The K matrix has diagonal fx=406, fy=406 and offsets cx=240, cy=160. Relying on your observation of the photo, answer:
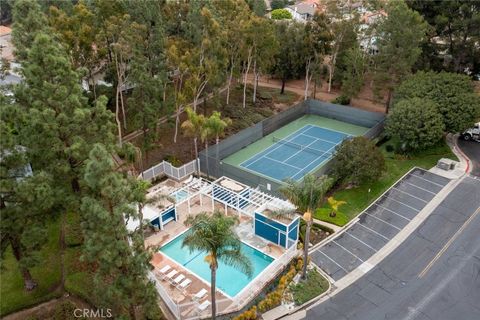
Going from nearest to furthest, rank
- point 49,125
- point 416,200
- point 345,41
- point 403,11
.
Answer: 1. point 49,125
2. point 416,200
3. point 403,11
4. point 345,41

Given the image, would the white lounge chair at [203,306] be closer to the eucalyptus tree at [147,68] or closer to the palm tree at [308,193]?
the palm tree at [308,193]

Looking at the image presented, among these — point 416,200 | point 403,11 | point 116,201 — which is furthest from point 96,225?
point 403,11

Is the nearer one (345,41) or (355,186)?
(355,186)

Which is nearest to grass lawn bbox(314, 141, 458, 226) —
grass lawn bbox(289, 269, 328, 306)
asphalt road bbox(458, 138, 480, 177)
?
asphalt road bbox(458, 138, 480, 177)

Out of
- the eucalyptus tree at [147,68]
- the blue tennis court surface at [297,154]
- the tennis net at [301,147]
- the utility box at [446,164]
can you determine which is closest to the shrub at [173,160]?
the eucalyptus tree at [147,68]

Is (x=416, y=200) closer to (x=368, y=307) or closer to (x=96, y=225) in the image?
(x=368, y=307)
